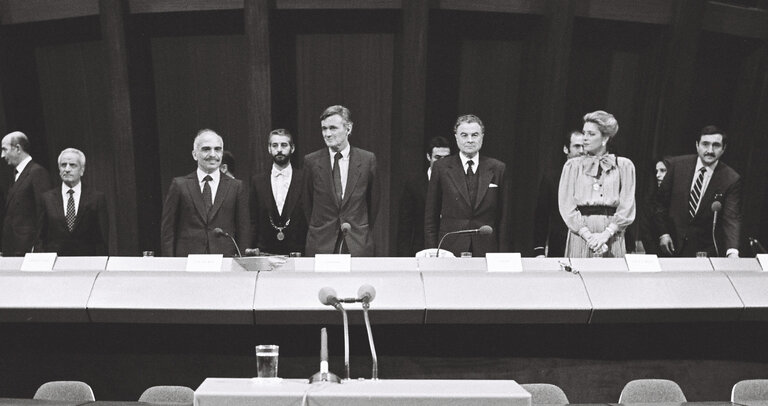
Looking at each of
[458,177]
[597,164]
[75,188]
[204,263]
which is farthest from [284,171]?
[597,164]

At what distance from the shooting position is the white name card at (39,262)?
3.59m

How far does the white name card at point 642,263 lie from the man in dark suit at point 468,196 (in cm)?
94

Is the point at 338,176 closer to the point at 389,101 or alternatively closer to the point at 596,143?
the point at 596,143

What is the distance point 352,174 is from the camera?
14.8 feet

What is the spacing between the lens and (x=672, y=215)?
16.9 ft

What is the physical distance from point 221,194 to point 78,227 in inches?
43.0

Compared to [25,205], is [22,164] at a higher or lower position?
higher

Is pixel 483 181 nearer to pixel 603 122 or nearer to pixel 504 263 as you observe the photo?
pixel 603 122

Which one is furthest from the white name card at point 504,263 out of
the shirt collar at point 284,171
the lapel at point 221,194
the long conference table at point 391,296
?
the shirt collar at point 284,171

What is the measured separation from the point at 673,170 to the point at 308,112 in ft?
13.0

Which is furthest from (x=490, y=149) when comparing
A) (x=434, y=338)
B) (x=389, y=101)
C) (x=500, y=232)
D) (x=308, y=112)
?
(x=434, y=338)

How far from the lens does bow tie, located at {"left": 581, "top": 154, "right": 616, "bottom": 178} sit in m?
4.11

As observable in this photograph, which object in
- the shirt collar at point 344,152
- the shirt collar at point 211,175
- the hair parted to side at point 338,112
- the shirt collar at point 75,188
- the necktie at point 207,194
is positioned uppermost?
the hair parted to side at point 338,112

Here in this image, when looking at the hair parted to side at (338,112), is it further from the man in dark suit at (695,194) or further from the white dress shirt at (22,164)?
the white dress shirt at (22,164)
